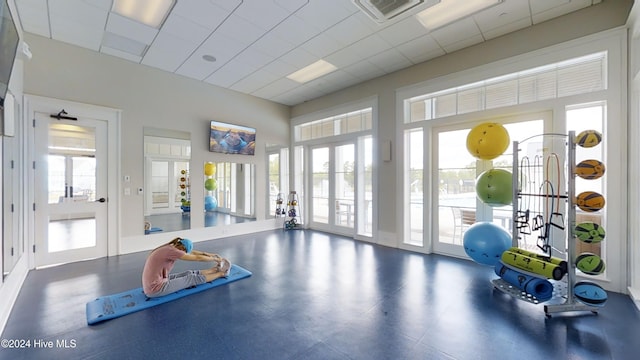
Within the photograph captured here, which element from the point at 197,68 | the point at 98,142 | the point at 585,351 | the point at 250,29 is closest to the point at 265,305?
the point at 585,351

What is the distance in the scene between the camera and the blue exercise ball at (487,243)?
3414mm

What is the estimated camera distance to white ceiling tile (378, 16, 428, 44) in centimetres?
374

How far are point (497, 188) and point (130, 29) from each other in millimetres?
5702

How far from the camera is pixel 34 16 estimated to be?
3623 mm

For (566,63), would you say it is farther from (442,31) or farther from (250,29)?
(250,29)

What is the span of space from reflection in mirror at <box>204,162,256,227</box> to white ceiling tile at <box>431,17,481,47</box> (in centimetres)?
505

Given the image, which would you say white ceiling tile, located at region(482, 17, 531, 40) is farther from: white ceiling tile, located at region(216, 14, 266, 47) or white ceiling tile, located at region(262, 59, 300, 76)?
white ceiling tile, located at region(216, 14, 266, 47)

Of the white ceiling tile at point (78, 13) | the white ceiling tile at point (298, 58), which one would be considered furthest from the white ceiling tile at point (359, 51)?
the white ceiling tile at point (78, 13)

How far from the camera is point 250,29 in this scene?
12.8 feet

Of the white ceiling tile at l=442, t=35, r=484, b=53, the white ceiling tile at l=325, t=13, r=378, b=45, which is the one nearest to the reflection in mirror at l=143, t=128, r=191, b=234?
the white ceiling tile at l=325, t=13, r=378, b=45

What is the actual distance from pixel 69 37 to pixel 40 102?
3.69 ft

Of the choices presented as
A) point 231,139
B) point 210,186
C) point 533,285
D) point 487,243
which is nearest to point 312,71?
point 231,139

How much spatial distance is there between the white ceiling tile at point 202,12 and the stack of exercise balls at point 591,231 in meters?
4.33

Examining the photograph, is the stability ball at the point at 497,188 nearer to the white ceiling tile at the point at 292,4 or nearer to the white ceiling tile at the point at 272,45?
the white ceiling tile at the point at 292,4
